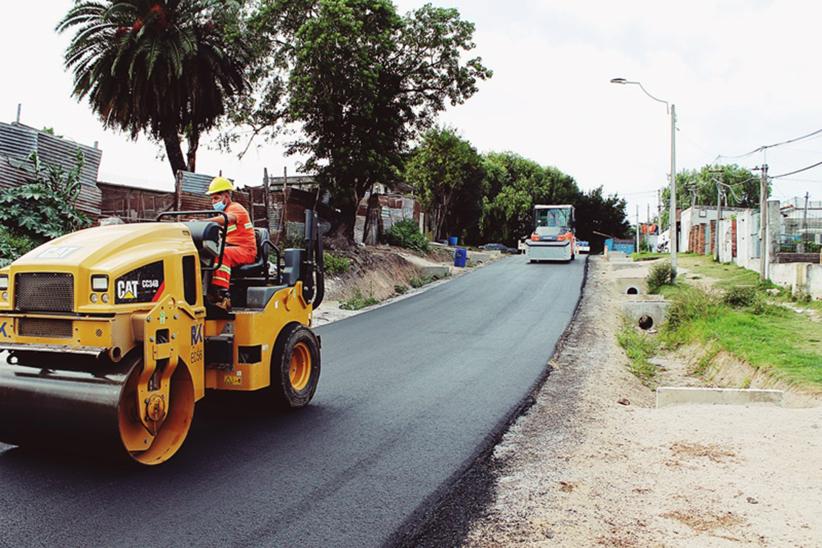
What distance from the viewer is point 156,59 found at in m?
22.2

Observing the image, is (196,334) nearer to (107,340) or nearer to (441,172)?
(107,340)

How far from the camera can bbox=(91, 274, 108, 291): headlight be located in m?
4.70

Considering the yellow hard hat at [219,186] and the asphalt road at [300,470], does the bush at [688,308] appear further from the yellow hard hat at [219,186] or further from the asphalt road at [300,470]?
the yellow hard hat at [219,186]

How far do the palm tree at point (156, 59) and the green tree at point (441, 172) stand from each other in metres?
21.1

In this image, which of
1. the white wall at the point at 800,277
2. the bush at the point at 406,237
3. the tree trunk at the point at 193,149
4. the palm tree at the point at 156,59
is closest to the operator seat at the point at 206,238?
the white wall at the point at 800,277

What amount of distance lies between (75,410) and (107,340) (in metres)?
0.49

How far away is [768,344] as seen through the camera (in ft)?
37.6

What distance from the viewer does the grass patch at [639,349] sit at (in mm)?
11539

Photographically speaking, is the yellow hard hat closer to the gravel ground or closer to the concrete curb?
the gravel ground

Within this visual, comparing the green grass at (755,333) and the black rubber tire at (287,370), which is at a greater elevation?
the black rubber tire at (287,370)

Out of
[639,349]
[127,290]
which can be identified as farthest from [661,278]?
[127,290]

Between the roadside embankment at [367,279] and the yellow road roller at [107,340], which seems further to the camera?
the roadside embankment at [367,279]

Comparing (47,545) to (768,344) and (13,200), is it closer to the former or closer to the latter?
(768,344)

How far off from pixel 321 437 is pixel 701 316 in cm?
1146
